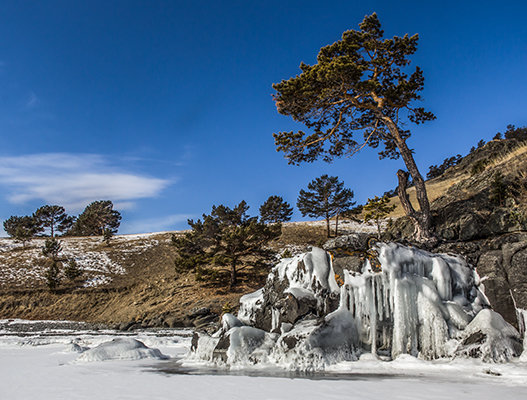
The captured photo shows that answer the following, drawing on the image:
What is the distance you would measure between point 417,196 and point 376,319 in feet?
25.4

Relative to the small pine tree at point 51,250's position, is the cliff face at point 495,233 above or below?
below

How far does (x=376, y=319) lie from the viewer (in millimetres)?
7930

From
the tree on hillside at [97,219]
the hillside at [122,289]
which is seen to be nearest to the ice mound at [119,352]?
the hillside at [122,289]

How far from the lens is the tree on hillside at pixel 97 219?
6581 centimetres

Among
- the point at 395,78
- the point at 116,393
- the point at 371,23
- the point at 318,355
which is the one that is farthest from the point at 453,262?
the point at 371,23

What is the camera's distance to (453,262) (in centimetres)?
893

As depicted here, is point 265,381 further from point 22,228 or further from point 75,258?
point 22,228

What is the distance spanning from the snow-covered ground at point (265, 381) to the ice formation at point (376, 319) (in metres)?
0.42

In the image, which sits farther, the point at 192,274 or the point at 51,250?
the point at 51,250

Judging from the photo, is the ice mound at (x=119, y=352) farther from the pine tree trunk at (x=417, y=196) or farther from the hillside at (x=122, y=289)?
the hillside at (x=122, y=289)

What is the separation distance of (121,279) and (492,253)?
33764mm

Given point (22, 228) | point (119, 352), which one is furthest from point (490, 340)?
point (22, 228)

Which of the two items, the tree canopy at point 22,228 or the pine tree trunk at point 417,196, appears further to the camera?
the tree canopy at point 22,228

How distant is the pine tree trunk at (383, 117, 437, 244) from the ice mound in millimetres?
9012
